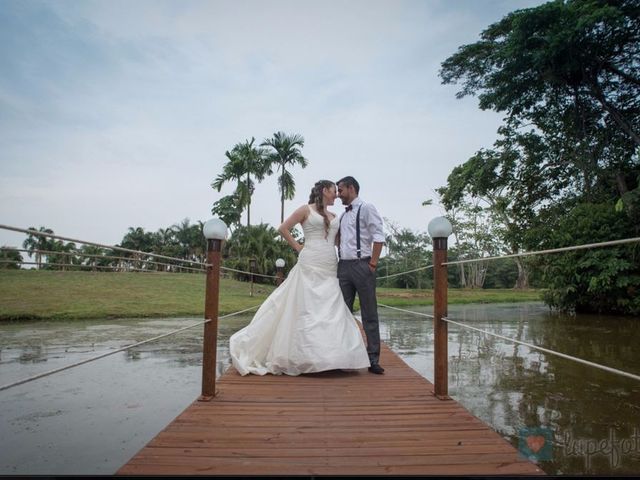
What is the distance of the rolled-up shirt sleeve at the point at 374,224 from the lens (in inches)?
108

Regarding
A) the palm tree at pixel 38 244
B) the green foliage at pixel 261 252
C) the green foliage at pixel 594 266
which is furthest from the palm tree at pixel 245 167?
the green foliage at pixel 594 266

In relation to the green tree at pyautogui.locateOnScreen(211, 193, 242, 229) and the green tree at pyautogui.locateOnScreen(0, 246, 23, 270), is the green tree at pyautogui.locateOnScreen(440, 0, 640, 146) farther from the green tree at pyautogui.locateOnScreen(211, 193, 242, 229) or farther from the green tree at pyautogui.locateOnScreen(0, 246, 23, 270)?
the green tree at pyautogui.locateOnScreen(211, 193, 242, 229)

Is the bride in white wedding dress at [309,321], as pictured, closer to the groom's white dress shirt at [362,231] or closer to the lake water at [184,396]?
the groom's white dress shirt at [362,231]

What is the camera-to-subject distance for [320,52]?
1227cm

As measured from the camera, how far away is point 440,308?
2.21 meters

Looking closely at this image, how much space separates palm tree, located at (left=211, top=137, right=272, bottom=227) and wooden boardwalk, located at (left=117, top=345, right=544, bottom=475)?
20721mm

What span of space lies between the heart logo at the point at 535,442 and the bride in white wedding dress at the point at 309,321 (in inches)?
44.5

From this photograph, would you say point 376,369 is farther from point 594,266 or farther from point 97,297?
point 97,297

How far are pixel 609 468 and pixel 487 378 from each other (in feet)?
6.16

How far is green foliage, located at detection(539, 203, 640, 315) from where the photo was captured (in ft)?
28.3

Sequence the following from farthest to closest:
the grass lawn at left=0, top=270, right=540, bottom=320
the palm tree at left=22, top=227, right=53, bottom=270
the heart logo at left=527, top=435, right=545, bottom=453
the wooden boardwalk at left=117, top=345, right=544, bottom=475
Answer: the grass lawn at left=0, top=270, right=540, bottom=320 → the palm tree at left=22, top=227, right=53, bottom=270 → the heart logo at left=527, top=435, right=545, bottom=453 → the wooden boardwalk at left=117, top=345, right=544, bottom=475
